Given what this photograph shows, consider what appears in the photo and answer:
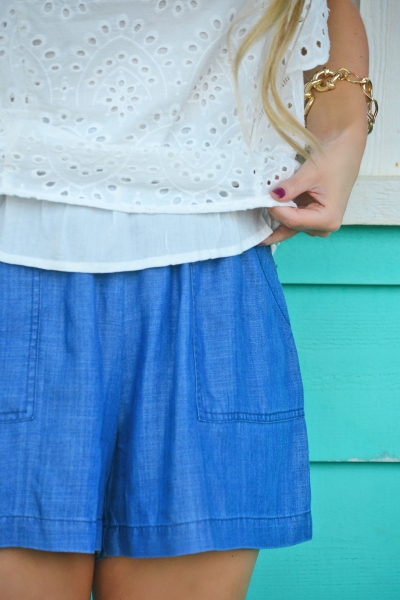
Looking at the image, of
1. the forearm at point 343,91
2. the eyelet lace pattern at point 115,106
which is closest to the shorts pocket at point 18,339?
the eyelet lace pattern at point 115,106

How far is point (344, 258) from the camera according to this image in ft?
4.78

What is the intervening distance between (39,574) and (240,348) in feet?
1.20

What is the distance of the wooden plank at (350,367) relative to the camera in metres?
1.47

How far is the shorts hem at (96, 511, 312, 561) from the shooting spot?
2.47 feet

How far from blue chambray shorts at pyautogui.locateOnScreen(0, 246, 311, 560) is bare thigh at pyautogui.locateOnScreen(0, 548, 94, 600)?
0.10 ft

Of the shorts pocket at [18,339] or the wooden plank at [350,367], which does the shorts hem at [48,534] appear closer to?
the shorts pocket at [18,339]

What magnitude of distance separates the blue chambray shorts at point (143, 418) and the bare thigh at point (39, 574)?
0.03m

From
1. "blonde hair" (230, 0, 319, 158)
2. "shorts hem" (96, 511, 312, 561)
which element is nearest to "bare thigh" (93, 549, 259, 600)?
"shorts hem" (96, 511, 312, 561)

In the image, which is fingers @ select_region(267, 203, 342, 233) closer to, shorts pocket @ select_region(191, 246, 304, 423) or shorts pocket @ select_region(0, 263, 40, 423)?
shorts pocket @ select_region(191, 246, 304, 423)

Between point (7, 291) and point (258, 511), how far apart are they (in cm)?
42

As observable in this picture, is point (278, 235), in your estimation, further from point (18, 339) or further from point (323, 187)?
point (18, 339)

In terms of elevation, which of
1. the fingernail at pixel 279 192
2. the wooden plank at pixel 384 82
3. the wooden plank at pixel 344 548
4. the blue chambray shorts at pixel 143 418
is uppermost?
the wooden plank at pixel 384 82

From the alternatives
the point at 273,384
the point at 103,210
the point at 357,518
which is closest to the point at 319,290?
the point at 357,518

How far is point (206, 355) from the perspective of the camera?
81 cm
